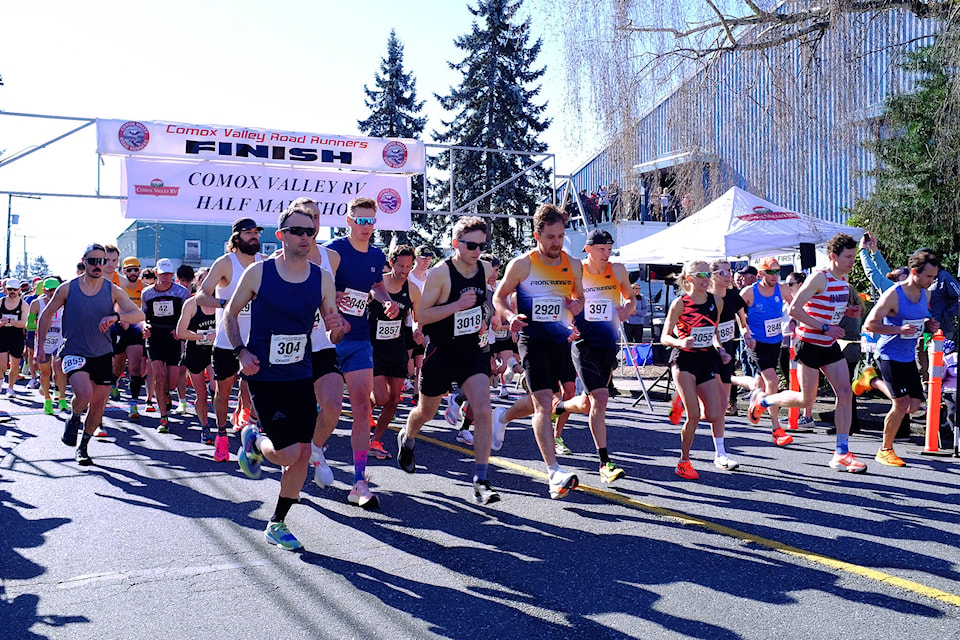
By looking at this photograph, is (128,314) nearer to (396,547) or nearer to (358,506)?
(358,506)

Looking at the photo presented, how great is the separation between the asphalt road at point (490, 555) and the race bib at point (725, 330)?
113 cm

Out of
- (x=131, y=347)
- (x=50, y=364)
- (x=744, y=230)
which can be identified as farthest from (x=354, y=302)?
(x=744, y=230)

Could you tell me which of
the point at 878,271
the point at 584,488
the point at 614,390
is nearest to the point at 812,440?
the point at 878,271

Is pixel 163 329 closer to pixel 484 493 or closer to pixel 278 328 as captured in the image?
pixel 484 493

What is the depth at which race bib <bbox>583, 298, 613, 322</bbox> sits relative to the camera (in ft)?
23.1

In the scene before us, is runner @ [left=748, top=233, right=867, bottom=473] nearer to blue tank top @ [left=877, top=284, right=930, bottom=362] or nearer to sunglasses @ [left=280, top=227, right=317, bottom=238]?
blue tank top @ [left=877, top=284, right=930, bottom=362]

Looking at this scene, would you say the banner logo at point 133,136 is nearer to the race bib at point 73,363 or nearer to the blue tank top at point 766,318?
the race bib at point 73,363

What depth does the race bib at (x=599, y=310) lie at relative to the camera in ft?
23.1

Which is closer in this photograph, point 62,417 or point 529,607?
point 529,607

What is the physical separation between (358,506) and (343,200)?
9983 millimetres

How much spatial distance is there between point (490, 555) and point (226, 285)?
3.56 m

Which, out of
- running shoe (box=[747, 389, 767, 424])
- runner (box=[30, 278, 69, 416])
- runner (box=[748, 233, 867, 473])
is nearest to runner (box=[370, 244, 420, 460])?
runner (box=[748, 233, 867, 473])

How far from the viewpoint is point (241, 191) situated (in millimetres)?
14617

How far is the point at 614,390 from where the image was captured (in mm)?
14266
